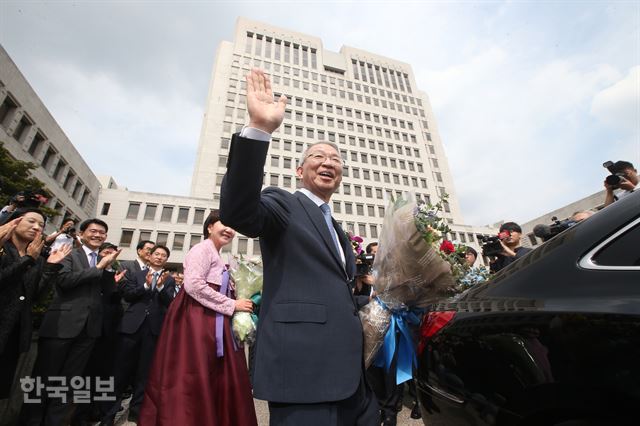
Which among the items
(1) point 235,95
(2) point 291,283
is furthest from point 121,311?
(1) point 235,95

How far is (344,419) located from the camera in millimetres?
1399

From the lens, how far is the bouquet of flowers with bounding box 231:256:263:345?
9.20 ft

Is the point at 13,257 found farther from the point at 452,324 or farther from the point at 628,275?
the point at 628,275

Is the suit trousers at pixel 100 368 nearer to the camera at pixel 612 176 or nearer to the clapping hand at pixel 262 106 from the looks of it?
the clapping hand at pixel 262 106

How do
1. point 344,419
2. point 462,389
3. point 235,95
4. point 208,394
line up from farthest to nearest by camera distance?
point 235,95
point 208,394
point 344,419
point 462,389

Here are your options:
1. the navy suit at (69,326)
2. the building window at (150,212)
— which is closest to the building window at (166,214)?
the building window at (150,212)

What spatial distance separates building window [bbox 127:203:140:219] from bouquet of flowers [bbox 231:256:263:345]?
133 feet

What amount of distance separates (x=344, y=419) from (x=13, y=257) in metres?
3.66

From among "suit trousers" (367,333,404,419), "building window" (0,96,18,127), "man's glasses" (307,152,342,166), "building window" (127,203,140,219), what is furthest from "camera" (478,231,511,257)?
"building window" (127,203,140,219)

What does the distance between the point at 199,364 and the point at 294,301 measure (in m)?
1.81

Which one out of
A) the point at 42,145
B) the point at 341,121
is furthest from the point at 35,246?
the point at 341,121

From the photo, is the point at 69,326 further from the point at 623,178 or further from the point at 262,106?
the point at 623,178

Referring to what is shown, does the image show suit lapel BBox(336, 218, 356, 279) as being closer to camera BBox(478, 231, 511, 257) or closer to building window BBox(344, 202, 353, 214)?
camera BBox(478, 231, 511, 257)

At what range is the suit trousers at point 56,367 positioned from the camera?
294 cm
